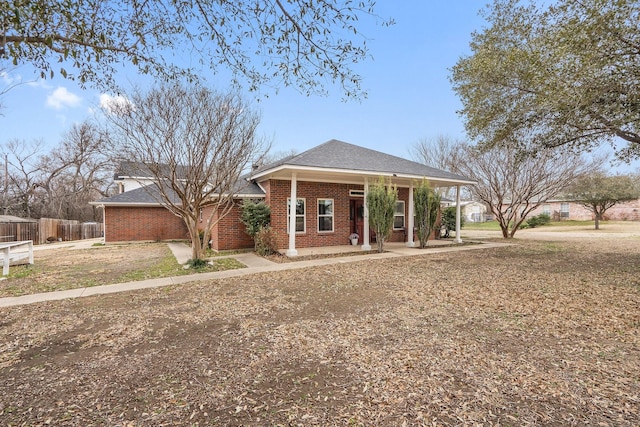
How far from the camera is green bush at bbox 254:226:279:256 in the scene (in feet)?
36.8

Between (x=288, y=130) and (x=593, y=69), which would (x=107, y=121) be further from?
(x=593, y=69)

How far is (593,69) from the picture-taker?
6398 millimetres

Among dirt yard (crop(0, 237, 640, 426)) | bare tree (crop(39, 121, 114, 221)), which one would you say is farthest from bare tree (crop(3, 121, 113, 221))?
dirt yard (crop(0, 237, 640, 426))

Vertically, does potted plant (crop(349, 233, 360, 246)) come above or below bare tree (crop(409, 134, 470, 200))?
below

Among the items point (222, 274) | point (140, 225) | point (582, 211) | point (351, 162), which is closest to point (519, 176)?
point (351, 162)

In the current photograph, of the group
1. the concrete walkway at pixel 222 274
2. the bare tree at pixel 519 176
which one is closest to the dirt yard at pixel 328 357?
the concrete walkway at pixel 222 274

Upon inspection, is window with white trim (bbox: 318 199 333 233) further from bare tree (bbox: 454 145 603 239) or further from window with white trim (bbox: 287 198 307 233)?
bare tree (bbox: 454 145 603 239)

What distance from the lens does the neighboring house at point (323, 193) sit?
1145cm

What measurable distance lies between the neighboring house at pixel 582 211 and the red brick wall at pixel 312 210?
105 feet

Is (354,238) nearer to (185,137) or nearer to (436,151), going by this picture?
(185,137)

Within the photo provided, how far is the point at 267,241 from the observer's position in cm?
1122

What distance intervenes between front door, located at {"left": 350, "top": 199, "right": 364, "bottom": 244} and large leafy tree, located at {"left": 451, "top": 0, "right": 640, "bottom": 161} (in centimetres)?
534

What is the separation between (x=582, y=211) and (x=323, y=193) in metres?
38.5

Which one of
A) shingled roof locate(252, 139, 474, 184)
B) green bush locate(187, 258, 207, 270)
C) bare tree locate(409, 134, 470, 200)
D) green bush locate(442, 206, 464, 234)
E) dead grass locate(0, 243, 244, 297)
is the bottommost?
dead grass locate(0, 243, 244, 297)
